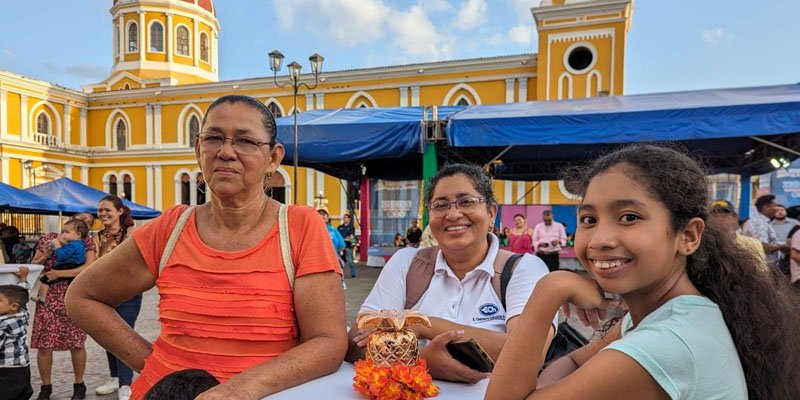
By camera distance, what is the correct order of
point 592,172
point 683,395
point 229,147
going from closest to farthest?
1. point 683,395
2. point 592,172
3. point 229,147

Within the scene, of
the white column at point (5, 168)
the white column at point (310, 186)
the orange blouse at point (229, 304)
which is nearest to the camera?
the orange blouse at point (229, 304)

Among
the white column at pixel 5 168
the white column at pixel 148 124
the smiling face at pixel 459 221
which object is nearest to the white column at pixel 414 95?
the white column at pixel 148 124

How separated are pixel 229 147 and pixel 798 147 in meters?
8.77

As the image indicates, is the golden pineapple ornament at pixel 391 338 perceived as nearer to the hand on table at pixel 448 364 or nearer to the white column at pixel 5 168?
the hand on table at pixel 448 364

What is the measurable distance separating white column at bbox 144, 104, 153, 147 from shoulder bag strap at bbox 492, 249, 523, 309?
→ 113 feet

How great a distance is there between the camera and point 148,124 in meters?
31.9

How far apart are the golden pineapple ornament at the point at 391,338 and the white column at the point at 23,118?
36519mm

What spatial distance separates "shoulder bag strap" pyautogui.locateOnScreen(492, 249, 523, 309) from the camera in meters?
2.00

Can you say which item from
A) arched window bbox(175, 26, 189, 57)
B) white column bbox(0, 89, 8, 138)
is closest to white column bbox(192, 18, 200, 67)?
arched window bbox(175, 26, 189, 57)

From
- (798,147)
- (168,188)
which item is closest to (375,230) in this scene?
(798,147)

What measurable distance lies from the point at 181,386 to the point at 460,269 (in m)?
1.23

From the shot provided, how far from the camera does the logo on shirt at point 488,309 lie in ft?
6.46

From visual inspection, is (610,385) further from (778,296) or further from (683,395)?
(778,296)

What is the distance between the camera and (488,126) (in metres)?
6.56
